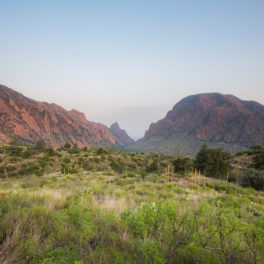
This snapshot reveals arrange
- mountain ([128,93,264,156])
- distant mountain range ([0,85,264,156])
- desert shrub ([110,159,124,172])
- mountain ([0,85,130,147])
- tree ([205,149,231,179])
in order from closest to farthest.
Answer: tree ([205,149,231,179])
desert shrub ([110,159,124,172])
mountain ([0,85,130,147])
distant mountain range ([0,85,264,156])
mountain ([128,93,264,156])

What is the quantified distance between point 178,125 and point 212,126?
107 feet

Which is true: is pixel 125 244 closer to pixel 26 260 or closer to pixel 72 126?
pixel 26 260

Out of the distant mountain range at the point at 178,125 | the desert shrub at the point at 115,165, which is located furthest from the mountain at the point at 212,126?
the desert shrub at the point at 115,165

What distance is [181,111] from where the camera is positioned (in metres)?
166

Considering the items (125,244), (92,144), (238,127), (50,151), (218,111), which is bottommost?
(92,144)

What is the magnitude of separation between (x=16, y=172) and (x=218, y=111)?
155124mm

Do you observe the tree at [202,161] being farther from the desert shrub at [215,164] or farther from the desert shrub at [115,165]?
the desert shrub at [115,165]

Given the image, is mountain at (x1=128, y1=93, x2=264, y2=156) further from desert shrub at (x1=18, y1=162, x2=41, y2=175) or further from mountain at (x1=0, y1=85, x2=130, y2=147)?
desert shrub at (x1=18, y1=162, x2=41, y2=175)

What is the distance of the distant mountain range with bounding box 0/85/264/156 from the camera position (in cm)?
7750

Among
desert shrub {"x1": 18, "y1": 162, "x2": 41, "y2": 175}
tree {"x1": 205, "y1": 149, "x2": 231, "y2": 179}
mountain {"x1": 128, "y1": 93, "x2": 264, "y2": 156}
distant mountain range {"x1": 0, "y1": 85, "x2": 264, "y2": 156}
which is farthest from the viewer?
mountain {"x1": 128, "y1": 93, "x2": 264, "y2": 156}

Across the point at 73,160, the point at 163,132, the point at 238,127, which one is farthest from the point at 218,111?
the point at 73,160

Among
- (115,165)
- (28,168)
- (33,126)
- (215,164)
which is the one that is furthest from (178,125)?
(28,168)

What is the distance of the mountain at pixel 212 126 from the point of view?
99.2 meters

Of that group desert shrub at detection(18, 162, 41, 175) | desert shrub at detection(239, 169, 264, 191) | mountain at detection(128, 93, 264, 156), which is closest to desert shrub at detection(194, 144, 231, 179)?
desert shrub at detection(239, 169, 264, 191)
